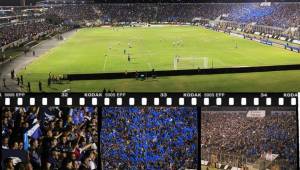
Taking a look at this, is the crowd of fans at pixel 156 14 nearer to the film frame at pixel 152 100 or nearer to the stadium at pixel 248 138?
the film frame at pixel 152 100

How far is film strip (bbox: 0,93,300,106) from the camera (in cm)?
915

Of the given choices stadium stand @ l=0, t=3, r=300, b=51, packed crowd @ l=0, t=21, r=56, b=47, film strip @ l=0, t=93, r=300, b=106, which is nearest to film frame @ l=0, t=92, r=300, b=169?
film strip @ l=0, t=93, r=300, b=106

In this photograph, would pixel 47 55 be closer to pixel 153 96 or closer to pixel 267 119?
pixel 153 96

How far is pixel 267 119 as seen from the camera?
9.07 metres

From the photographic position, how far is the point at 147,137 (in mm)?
9289

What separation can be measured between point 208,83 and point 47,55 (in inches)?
154

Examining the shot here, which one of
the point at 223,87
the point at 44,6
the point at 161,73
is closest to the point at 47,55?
the point at 44,6

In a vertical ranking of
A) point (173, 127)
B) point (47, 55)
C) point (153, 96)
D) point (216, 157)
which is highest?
point (47, 55)

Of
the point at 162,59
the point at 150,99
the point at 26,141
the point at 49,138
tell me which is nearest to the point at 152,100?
the point at 150,99

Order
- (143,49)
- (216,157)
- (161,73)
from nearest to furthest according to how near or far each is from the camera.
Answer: (216,157), (161,73), (143,49)

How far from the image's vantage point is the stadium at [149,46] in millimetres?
9586

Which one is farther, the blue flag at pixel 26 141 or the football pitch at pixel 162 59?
the football pitch at pixel 162 59

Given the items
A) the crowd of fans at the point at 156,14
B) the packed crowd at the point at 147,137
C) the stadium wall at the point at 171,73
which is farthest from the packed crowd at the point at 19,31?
the packed crowd at the point at 147,137

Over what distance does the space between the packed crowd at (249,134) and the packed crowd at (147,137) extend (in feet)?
1.19
